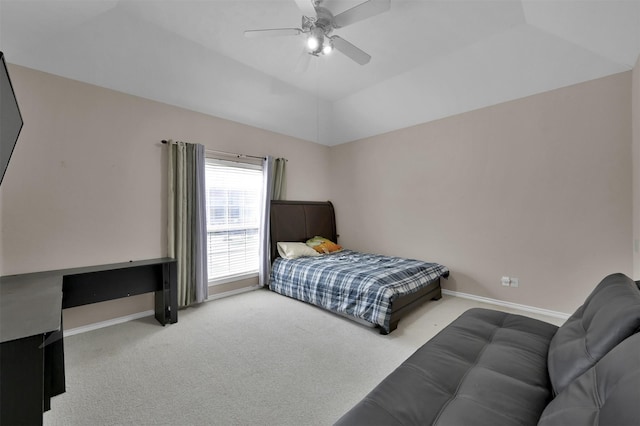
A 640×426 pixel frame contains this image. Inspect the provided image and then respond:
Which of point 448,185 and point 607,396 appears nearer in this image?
point 607,396

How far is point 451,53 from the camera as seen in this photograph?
3090mm

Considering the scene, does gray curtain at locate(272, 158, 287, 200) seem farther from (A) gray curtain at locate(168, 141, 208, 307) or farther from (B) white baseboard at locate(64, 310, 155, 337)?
(B) white baseboard at locate(64, 310, 155, 337)

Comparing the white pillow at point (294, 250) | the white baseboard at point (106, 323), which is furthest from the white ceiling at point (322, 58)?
the white baseboard at point (106, 323)

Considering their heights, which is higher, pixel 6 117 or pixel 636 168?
pixel 6 117

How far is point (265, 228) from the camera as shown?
13.7 feet

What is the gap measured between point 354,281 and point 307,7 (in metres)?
2.56

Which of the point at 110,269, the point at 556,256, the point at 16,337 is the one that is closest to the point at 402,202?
the point at 556,256

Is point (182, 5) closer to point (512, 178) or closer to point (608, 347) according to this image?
point (608, 347)

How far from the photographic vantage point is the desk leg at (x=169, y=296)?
9.64ft

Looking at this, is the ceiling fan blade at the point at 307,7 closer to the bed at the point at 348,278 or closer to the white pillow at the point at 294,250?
the bed at the point at 348,278

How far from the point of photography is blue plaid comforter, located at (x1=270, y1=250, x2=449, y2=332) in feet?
9.11

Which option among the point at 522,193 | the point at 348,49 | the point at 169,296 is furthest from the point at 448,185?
the point at 169,296

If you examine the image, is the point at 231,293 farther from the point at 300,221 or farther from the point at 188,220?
the point at 300,221

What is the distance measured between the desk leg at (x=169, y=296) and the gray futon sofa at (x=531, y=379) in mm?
2567
